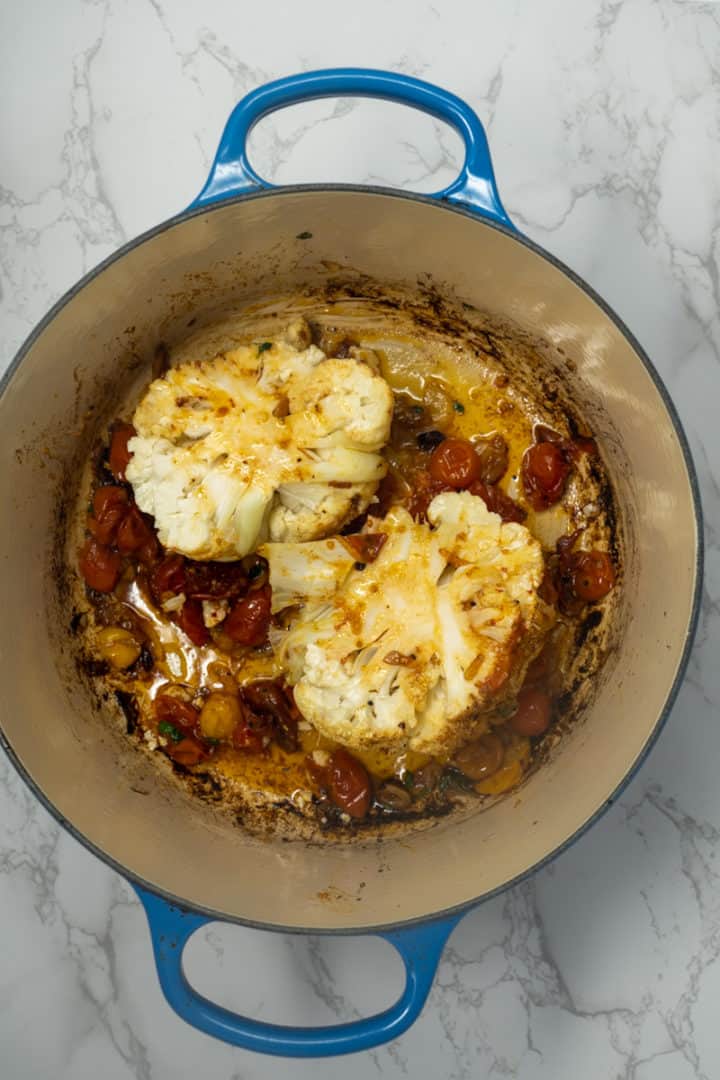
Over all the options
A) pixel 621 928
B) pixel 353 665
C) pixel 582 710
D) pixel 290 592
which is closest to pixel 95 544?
pixel 290 592

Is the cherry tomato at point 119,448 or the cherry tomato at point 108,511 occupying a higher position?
the cherry tomato at point 119,448

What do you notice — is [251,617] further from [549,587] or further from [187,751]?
[549,587]

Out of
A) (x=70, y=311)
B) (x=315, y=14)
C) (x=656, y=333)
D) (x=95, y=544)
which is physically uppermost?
(x=315, y=14)

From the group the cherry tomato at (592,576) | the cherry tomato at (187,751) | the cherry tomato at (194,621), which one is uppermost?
the cherry tomato at (592,576)

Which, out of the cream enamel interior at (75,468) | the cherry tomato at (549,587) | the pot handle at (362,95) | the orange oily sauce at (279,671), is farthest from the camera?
the orange oily sauce at (279,671)

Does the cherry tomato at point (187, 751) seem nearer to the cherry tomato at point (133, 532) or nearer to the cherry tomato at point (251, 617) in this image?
the cherry tomato at point (251, 617)

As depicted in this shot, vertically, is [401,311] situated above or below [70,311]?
above

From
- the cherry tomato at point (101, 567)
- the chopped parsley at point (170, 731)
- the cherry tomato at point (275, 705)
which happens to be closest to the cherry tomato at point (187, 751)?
the chopped parsley at point (170, 731)

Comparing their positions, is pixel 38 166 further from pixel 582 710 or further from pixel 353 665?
pixel 582 710

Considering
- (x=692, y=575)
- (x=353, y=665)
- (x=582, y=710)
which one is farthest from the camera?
(x=582, y=710)
